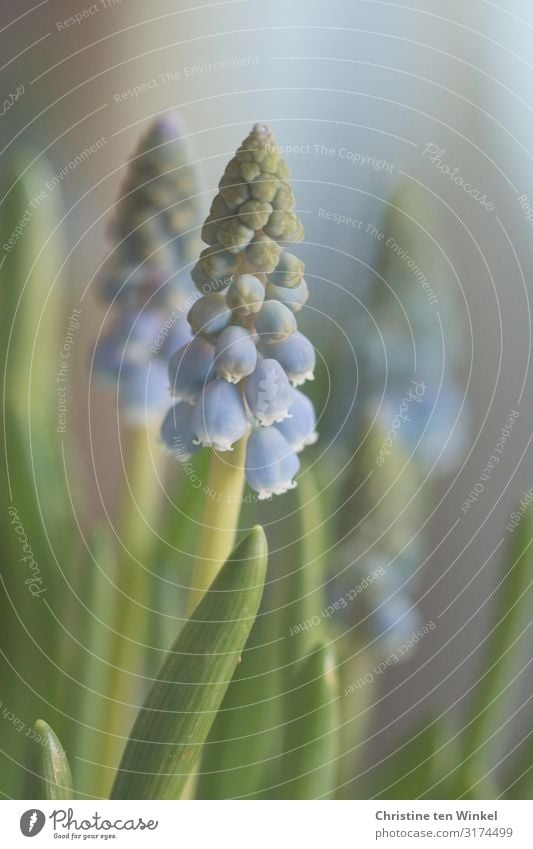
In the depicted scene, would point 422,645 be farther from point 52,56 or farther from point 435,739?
point 52,56

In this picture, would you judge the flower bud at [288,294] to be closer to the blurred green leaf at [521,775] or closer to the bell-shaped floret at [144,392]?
the bell-shaped floret at [144,392]

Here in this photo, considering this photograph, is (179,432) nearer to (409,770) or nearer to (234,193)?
(234,193)

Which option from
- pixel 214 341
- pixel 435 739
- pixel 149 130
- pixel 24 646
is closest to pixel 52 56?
pixel 149 130

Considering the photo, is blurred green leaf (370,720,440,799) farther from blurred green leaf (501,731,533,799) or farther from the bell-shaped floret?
the bell-shaped floret

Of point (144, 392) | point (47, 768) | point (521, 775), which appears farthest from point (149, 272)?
point (521, 775)

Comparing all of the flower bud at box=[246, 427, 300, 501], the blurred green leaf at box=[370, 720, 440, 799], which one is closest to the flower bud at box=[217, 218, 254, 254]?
the flower bud at box=[246, 427, 300, 501]

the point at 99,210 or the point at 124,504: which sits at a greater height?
the point at 99,210
